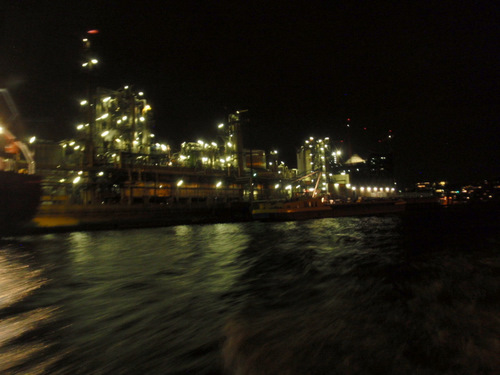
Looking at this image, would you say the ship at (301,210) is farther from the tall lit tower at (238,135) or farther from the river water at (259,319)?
the river water at (259,319)

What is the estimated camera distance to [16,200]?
1897 centimetres

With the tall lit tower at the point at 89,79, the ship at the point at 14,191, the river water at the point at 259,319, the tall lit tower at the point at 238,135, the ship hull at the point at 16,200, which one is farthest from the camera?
the tall lit tower at the point at 238,135

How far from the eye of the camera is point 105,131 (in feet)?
97.9

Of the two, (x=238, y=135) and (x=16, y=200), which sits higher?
(x=238, y=135)

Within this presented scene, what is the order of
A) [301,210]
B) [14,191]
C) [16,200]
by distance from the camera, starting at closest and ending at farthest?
[14,191], [16,200], [301,210]

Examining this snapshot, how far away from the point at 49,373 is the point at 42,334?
1.16 meters

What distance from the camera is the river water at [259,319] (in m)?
2.40

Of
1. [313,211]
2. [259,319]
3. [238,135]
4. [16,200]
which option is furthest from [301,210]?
[259,319]

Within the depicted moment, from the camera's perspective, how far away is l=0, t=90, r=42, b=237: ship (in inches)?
701

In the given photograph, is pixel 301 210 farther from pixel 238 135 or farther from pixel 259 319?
pixel 259 319

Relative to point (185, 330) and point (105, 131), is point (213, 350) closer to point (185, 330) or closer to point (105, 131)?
point (185, 330)

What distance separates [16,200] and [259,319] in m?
23.1

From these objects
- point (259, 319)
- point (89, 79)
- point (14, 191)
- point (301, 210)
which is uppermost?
point (89, 79)

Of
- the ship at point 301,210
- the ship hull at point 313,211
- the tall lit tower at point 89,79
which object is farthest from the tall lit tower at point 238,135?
the tall lit tower at point 89,79
